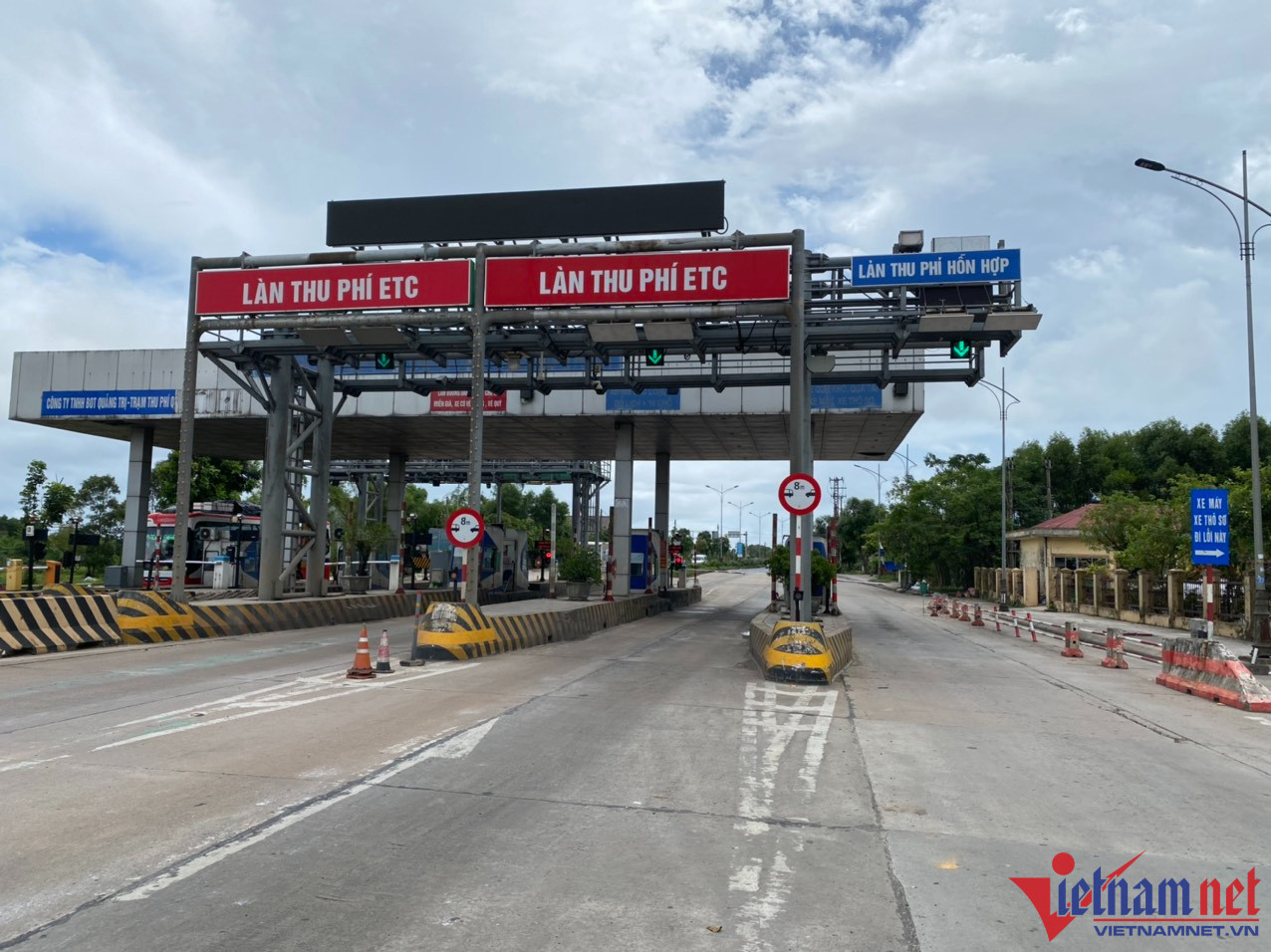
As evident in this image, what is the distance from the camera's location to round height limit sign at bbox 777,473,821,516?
49.8 ft

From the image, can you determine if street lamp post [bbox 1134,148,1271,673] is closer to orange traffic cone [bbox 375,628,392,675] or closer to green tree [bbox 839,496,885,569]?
orange traffic cone [bbox 375,628,392,675]

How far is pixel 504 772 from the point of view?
762 cm

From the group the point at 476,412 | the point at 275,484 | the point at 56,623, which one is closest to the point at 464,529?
the point at 476,412

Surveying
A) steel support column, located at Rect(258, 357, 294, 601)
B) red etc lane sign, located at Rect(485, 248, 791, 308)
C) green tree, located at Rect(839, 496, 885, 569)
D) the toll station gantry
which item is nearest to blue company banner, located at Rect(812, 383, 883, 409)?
the toll station gantry

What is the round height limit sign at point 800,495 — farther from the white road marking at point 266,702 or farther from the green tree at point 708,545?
the green tree at point 708,545

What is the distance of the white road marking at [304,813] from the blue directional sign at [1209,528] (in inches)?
632

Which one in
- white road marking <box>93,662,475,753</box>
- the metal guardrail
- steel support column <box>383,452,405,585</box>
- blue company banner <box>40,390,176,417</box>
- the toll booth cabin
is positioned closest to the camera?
white road marking <box>93,662,475,753</box>

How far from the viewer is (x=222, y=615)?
20.2 metres

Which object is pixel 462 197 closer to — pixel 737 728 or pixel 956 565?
pixel 737 728

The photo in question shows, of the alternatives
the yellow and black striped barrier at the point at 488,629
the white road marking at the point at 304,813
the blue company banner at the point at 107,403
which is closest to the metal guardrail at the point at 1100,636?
the yellow and black striped barrier at the point at 488,629

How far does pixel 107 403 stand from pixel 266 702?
2845cm

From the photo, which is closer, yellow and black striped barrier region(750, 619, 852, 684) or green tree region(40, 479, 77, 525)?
yellow and black striped barrier region(750, 619, 852, 684)

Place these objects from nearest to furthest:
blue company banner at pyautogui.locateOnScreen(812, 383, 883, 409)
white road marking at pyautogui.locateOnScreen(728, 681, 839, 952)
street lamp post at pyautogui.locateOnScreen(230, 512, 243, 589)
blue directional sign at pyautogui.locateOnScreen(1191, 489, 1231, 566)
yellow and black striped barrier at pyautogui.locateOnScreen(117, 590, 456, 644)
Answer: white road marking at pyautogui.locateOnScreen(728, 681, 839, 952) < yellow and black striped barrier at pyautogui.locateOnScreen(117, 590, 456, 644) < blue directional sign at pyautogui.locateOnScreen(1191, 489, 1231, 566) < blue company banner at pyautogui.locateOnScreen(812, 383, 883, 409) < street lamp post at pyautogui.locateOnScreen(230, 512, 243, 589)

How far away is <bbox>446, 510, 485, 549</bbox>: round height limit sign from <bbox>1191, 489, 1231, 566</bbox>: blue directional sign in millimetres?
14381
